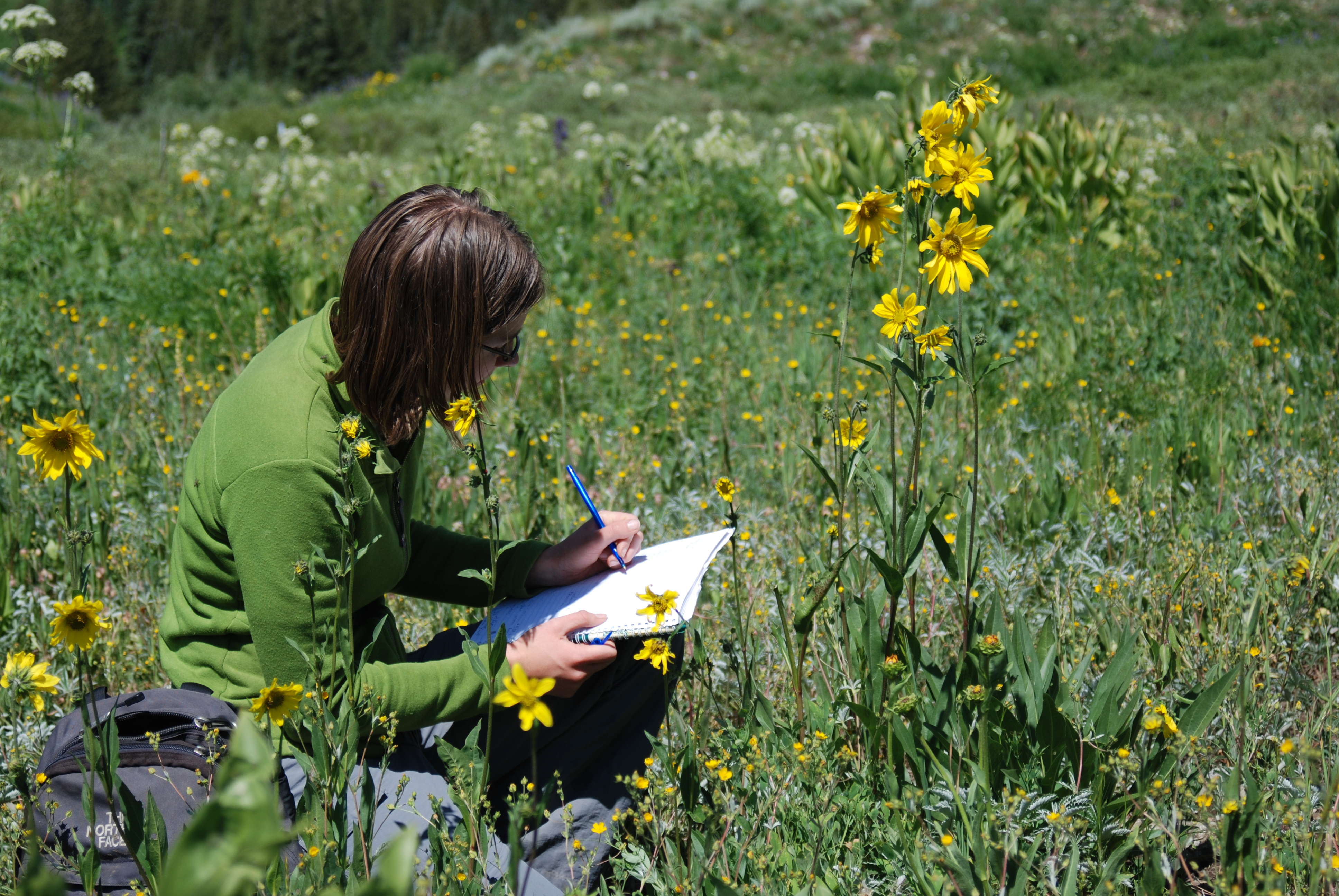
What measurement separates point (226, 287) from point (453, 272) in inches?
127

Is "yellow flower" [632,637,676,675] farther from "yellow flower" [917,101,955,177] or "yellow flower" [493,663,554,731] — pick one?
"yellow flower" [917,101,955,177]

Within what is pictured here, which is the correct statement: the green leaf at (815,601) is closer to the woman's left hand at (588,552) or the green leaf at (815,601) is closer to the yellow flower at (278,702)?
the woman's left hand at (588,552)

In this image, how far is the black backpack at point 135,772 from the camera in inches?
53.7

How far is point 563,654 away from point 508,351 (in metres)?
0.55

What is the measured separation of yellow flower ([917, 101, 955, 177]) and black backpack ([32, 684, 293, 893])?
134cm

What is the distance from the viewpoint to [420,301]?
1.58 meters

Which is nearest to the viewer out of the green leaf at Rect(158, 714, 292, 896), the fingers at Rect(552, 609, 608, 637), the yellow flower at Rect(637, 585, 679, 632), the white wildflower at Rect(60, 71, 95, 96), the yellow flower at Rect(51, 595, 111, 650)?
the green leaf at Rect(158, 714, 292, 896)

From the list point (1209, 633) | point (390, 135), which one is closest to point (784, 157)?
point (1209, 633)

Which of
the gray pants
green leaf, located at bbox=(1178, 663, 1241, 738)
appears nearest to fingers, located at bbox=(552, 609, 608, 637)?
the gray pants

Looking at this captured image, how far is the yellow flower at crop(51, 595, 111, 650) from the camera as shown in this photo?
127 cm

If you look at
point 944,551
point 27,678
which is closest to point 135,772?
point 27,678

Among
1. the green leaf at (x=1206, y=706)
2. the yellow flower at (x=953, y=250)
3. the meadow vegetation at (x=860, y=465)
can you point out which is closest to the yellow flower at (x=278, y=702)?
the meadow vegetation at (x=860, y=465)

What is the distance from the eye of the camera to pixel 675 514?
2.84 meters

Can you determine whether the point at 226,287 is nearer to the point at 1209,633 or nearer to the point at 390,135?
the point at 1209,633
